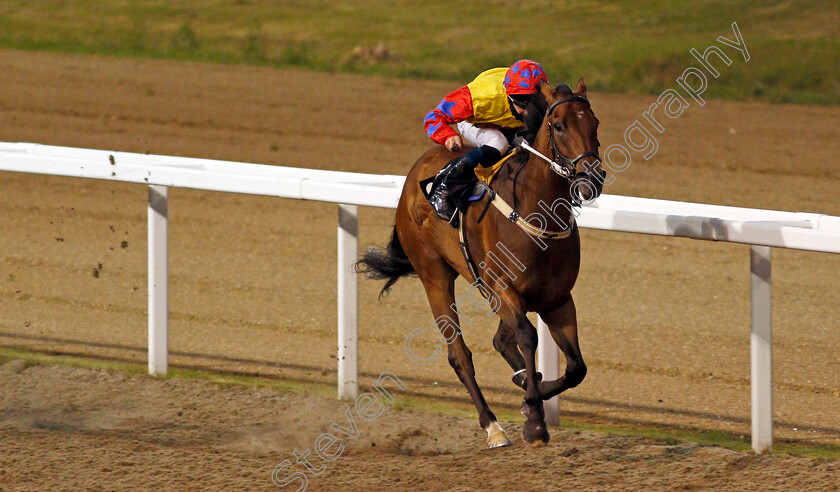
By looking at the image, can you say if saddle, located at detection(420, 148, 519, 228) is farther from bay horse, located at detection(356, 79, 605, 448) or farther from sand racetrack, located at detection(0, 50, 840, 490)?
sand racetrack, located at detection(0, 50, 840, 490)

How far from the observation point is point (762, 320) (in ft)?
15.7

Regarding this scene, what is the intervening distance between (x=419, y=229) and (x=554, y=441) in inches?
43.1

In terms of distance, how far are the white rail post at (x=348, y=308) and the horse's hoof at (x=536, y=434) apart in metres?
1.41

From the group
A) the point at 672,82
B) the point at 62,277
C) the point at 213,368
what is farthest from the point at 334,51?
the point at 213,368

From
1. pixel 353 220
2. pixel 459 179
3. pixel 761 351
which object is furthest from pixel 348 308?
pixel 761 351

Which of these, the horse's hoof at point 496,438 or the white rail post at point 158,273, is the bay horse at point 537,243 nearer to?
the horse's hoof at point 496,438

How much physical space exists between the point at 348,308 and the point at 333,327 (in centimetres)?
154

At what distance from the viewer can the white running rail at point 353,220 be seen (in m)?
4.80

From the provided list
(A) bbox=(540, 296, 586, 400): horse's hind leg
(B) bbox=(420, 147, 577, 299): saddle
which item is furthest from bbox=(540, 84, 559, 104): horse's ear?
(A) bbox=(540, 296, 586, 400): horse's hind leg

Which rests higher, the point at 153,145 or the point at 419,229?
the point at 153,145

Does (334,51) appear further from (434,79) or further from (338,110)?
(338,110)

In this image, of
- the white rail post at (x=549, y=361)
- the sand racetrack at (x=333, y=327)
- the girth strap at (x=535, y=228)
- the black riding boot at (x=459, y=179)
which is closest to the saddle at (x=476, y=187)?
the black riding boot at (x=459, y=179)

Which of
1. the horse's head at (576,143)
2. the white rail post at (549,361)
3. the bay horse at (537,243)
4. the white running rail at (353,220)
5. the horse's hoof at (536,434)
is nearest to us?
the horse's head at (576,143)

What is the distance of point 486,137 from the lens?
5.00 m
